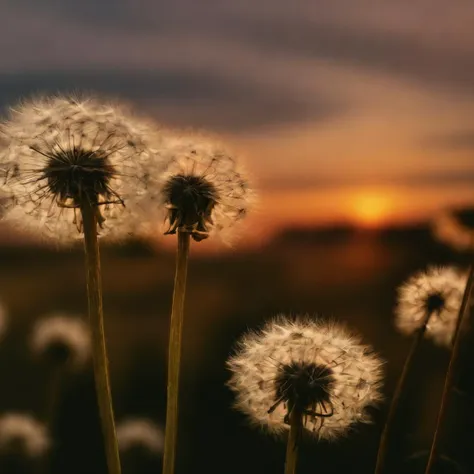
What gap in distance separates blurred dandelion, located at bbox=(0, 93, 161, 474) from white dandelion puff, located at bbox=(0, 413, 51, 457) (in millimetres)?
3247

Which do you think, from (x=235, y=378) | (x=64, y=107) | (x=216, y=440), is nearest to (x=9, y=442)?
(x=216, y=440)

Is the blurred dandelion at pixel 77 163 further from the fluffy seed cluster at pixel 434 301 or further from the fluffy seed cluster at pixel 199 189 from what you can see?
the fluffy seed cluster at pixel 434 301

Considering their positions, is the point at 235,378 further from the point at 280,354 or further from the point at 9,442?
the point at 9,442

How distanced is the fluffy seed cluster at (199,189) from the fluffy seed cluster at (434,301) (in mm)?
1191

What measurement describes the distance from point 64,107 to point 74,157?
325 millimetres

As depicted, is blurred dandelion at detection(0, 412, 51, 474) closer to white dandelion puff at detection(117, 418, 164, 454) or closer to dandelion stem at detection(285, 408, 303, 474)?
white dandelion puff at detection(117, 418, 164, 454)

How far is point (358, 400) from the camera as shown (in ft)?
12.6

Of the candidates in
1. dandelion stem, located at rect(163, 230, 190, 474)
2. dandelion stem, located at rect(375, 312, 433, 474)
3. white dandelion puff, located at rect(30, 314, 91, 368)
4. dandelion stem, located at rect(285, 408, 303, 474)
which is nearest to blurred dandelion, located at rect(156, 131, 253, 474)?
dandelion stem, located at rect(163, 230, 190, 474)

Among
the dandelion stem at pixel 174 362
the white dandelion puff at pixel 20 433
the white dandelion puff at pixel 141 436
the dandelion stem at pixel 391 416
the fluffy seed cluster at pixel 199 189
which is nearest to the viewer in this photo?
the dandelion stem at pixel 174 362

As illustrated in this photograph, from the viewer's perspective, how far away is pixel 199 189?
361 cm

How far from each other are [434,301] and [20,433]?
3686 mm

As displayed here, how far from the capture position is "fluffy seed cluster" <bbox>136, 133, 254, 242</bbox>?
11.4 feet

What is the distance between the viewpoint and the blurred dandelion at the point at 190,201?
320cm

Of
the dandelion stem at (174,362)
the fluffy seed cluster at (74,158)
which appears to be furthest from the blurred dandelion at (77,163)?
the dandelion stem at (174,362)
